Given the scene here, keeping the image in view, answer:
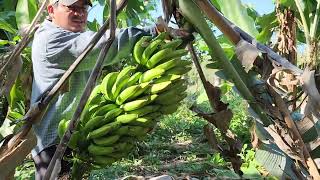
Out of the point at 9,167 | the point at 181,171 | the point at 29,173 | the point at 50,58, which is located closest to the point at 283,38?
the point at 181,171

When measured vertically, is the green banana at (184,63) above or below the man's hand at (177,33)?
below

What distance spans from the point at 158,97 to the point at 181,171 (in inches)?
84.9

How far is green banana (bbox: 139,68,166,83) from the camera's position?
865mm

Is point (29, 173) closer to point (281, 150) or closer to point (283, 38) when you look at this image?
point (283, 38)

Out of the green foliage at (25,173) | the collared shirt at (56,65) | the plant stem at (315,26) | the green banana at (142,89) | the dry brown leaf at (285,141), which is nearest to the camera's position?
the dry brown leaf at (285,141)

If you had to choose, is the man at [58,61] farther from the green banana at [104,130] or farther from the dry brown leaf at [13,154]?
the dry brown leaf at [13,154]

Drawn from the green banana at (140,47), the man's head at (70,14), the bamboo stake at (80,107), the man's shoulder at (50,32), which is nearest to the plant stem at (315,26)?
the man's head at (70,14)

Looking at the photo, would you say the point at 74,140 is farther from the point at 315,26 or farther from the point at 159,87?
the point at 315,26

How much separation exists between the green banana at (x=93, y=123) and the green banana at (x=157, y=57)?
0.14 meters

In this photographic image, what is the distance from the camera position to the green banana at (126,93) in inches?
34.6

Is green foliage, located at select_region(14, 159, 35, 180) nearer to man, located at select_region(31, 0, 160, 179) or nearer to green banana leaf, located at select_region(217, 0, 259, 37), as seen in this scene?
man, located at select_region(31, 0, 160, 179)

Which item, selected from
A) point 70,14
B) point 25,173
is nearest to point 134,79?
point 70,14

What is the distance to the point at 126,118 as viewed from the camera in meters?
0.89

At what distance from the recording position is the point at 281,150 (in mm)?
834
